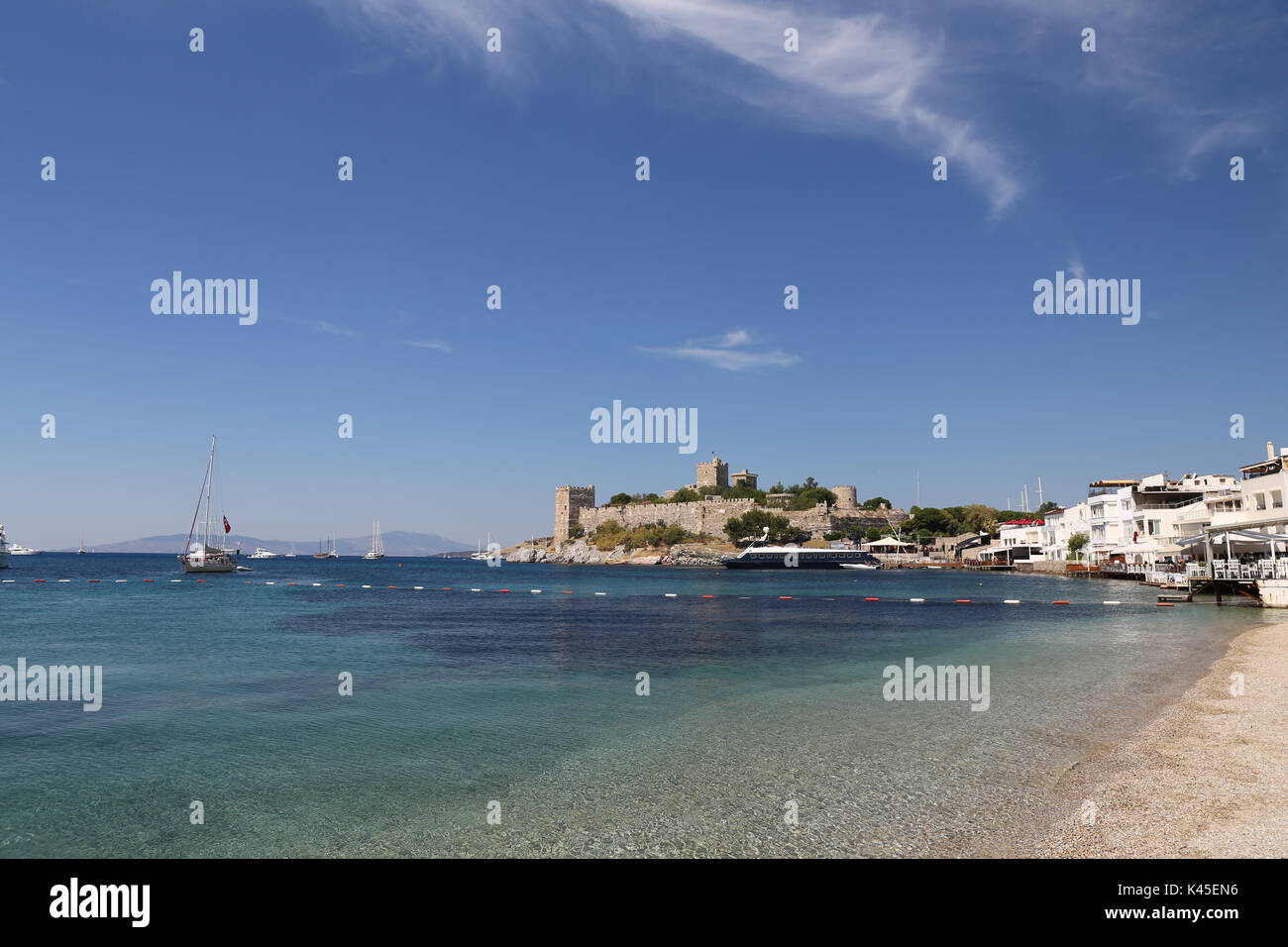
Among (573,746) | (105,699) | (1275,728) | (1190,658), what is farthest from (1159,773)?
(105,699)

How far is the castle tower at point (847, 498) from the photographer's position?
187500 mm

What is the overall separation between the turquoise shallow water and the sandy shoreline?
1.73 feet

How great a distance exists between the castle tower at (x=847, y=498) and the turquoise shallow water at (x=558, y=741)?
518ft

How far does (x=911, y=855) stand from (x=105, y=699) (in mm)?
→ 17873

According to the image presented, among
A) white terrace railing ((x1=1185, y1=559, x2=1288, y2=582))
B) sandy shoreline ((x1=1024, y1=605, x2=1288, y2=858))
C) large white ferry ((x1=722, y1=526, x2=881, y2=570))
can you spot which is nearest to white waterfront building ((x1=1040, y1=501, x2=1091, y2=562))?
large white ferry ((x1=722, y1=526, x2=881, y2=570))

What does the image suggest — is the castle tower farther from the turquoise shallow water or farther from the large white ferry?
the turquoise shallow water

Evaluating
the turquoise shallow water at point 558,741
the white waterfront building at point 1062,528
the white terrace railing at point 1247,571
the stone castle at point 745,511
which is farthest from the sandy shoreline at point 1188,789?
the stone castle at point 745,511

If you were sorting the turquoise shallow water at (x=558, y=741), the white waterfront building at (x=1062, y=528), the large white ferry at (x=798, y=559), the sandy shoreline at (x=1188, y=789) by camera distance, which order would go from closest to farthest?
the sandy shoreline at (x=1188, y=789), the turquoise shallow water at (x=558, y=741), the white waterfront building at (x=1062, y=528), the large white ferry at (x=798, y=559)

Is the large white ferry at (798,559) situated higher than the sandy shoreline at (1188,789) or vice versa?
the sandy shoreline at (1188,789)

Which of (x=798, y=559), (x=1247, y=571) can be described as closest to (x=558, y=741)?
(x=1247, y=571)

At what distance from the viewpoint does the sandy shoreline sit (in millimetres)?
7707

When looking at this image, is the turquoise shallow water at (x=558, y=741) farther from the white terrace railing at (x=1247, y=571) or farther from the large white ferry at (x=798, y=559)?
the large white ferry at (x=798, y=559)

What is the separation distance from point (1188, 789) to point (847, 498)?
7269 inches
